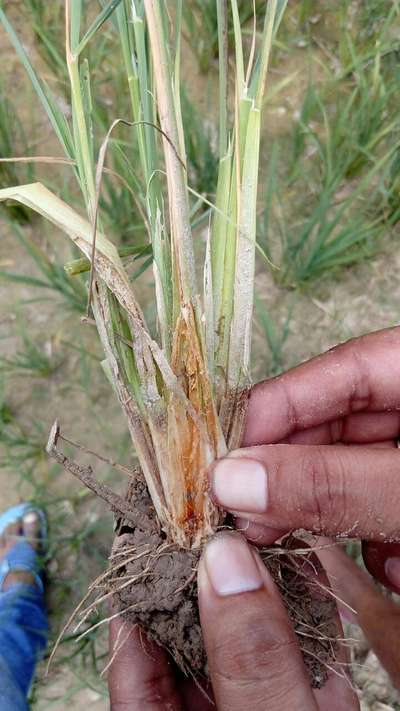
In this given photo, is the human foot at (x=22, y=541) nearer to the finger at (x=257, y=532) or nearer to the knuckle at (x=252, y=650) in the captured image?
the finger at (x=257, y=532)

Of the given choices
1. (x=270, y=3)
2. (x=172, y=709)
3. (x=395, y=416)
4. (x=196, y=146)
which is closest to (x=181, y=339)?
(x=270, y=3)

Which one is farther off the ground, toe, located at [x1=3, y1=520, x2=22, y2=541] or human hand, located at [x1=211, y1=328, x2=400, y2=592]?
human hand, located at [x1=211, y1=328, x2=400, y2=592]

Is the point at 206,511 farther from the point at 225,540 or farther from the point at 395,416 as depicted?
the point at 395,416

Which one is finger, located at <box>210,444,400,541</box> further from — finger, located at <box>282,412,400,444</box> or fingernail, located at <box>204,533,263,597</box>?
finger, located at <box>282,412,400,444</box>

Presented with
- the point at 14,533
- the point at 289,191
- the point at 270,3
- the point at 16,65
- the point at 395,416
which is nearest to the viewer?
the point at 270,3

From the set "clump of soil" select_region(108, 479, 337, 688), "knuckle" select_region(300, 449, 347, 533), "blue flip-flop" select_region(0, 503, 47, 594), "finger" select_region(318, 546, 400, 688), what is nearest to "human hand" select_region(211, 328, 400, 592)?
"knuckle" select_region(300, 449, 347, 533)

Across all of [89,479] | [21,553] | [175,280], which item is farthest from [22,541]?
[175,280]

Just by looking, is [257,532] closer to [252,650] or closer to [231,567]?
[231,567]

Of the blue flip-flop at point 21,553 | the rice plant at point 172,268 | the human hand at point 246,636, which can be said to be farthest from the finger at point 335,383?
the blue flip-flop at point 21,553
